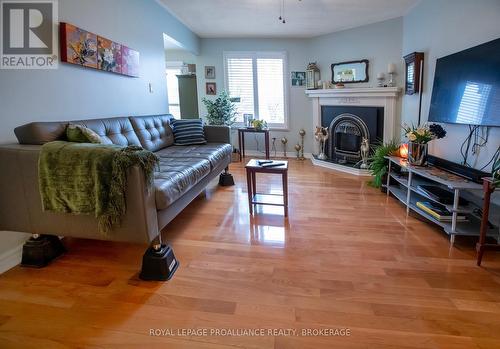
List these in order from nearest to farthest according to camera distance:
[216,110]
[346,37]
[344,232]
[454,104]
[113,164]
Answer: [113,164] → [344,232] → [454,104] → [346,37] → [216,110]

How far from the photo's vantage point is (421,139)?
106 inches

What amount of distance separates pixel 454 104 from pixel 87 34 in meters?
3.27

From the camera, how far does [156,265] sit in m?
1.73

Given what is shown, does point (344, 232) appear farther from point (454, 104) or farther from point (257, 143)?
point (257, 143)

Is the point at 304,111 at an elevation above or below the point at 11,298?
above

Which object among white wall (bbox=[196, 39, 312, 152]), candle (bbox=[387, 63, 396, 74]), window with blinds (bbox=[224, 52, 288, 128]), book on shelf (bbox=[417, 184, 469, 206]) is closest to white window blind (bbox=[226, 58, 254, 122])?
window with blinds (bbox=[224, 52, 288, 128])

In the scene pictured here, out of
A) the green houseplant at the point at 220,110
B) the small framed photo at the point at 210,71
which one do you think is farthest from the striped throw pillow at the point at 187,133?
the small framed photo at the point at 210,71

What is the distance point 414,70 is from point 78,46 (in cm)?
364

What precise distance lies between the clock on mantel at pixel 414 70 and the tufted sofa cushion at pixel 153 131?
10.2 feet

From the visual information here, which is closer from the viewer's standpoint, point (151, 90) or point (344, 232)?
point (344, 232)

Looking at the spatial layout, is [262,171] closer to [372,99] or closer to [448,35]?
[448,35]

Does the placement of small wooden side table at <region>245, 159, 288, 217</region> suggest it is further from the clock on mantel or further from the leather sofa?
the clock on mantel

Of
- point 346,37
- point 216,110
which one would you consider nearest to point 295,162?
point 216,110
